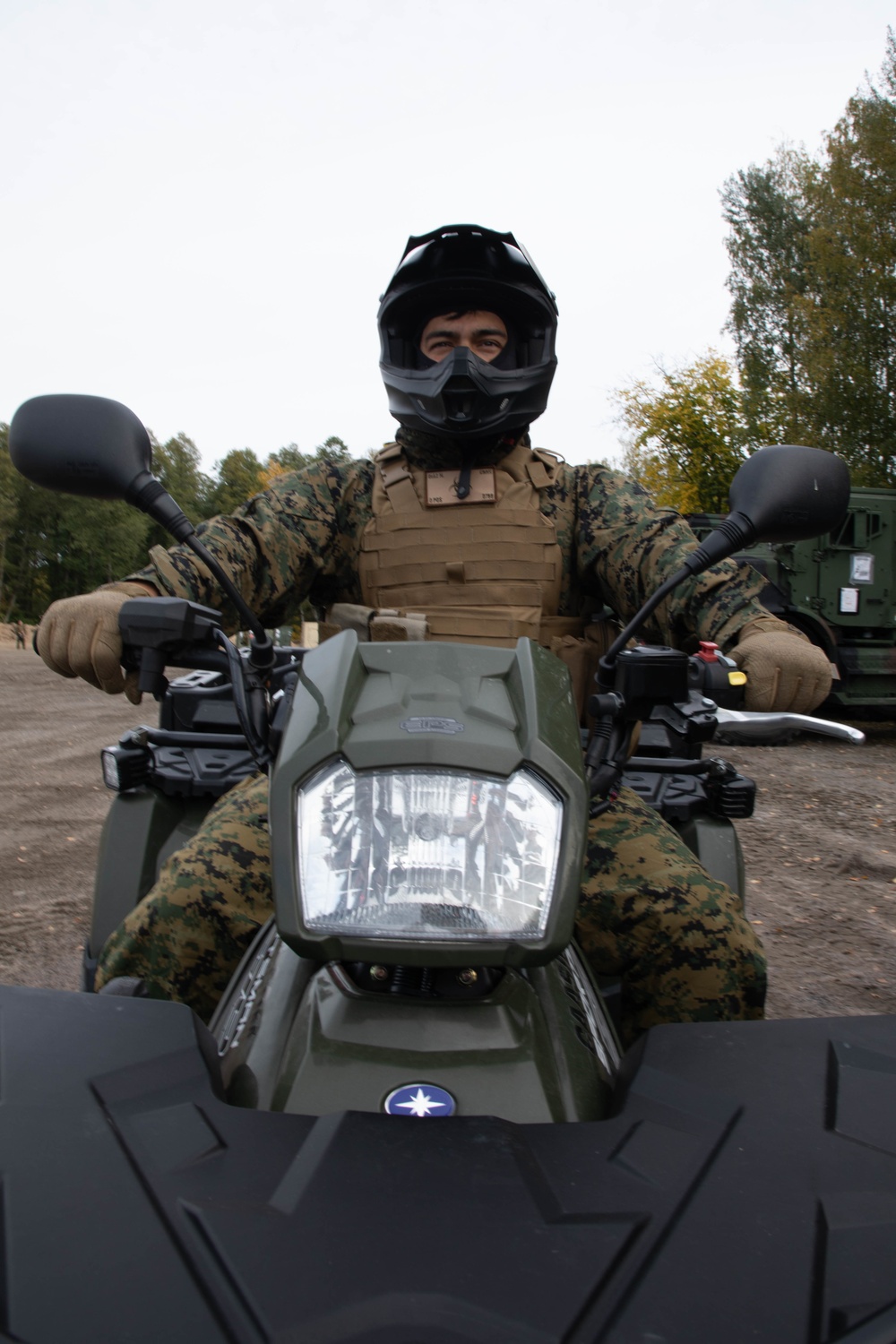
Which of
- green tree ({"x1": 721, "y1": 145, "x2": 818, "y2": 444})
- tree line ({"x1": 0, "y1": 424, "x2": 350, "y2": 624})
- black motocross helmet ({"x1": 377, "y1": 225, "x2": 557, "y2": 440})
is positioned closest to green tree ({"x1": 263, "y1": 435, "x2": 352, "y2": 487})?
tree line ({"x1": 0, "y1": 424, "x2": 350, "y2": 624})

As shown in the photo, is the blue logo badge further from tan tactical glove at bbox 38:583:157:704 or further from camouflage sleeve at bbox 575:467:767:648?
camouflage sleeve at bbox 575:467:767:648

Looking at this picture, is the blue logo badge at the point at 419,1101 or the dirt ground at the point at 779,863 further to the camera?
the dirt ground at the point at 779,863

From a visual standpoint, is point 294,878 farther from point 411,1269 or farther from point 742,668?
point 742,668

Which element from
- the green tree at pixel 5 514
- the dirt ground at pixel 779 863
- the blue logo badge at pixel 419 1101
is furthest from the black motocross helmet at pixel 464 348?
the green tree at pixel 5 514

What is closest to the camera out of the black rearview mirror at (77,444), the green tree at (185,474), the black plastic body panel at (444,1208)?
the black plastic body panel at (444,1208)

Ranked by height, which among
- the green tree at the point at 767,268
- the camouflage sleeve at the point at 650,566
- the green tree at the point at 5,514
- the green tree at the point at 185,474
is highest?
the green tree at the point at 767,268

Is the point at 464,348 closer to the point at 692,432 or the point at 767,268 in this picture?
the point at 692,432

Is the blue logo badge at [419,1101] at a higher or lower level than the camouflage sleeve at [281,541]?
lower

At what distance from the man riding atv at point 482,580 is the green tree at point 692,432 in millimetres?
28292

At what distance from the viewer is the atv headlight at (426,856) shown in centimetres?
108

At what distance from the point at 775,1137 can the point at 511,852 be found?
369 mm

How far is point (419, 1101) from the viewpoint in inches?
42.1

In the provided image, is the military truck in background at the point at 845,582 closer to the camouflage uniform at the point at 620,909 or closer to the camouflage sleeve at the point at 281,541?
the camouflage sleeve at the point at 281,541

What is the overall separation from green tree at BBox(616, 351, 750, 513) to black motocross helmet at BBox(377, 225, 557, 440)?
92.3ft
